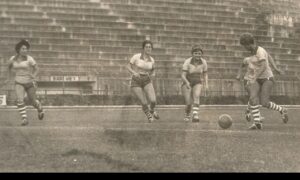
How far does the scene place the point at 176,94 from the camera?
19.5 meters

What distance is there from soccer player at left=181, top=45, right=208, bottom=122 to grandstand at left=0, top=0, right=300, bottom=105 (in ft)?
22.0

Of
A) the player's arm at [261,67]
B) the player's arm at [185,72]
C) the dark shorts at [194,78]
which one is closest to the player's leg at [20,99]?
the player's arm at [185,72]

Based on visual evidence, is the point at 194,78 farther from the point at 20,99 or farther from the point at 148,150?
the point at 148,150

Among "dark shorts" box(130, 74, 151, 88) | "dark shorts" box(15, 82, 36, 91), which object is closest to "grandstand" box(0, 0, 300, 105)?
"dark shorts" box(15, 82, 36, 91)

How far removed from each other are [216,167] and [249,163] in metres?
0.46

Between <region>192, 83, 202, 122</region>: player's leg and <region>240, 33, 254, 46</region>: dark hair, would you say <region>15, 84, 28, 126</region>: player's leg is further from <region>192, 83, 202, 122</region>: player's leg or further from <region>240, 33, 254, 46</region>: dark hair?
<region>240, 33, 254, 46</region>: dark hair

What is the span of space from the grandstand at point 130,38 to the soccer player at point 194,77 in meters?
6.72

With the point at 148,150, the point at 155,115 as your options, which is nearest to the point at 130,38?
the point at 155,115

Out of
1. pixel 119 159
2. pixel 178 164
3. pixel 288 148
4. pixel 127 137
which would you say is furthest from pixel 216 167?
pixel 127 137

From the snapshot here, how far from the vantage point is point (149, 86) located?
12.4 metres

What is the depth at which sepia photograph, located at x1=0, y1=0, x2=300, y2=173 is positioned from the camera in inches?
254

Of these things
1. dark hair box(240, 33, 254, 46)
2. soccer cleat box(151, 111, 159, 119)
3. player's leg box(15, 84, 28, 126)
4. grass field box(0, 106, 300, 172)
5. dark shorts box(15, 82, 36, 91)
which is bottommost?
soccer cleat box(151, 111, 159, 119)

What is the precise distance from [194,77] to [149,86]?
919 mm

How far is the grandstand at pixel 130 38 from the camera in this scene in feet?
64.5
